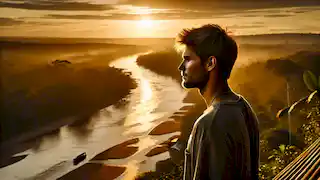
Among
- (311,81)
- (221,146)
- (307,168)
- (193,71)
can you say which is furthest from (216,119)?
(311,81)

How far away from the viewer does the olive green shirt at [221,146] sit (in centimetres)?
137

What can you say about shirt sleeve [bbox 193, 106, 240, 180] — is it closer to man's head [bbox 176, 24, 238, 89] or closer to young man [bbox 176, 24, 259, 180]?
young man [bbox 176, 24, 259, 180]

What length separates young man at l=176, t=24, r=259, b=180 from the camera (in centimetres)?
138

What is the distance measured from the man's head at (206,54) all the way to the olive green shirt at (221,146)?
95mm

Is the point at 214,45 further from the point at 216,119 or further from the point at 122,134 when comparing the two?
the point at 122,134

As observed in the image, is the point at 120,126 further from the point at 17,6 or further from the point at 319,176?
the point at 319,176

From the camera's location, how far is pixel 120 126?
2.80 metres

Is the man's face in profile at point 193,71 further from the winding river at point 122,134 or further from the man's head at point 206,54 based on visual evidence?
the winding river at point 122,134

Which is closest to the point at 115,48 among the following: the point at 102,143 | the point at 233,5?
the point at 102,143

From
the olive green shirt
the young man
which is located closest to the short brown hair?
the young man

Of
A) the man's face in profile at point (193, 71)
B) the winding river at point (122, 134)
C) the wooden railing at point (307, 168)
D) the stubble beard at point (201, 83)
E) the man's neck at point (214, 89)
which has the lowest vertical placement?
the wooden railing at point (307, 168)

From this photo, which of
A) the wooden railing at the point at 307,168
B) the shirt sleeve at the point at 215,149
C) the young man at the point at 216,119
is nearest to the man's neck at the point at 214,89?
the young man at the point at 216,119

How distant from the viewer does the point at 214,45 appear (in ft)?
4.76

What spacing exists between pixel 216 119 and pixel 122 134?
1454 millimetres
